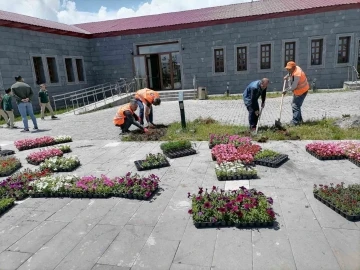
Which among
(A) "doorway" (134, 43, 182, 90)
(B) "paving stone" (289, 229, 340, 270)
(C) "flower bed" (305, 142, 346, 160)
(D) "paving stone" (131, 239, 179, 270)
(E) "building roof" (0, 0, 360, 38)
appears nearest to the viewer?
(B) "paving stone" (289, 229, 340, 270)

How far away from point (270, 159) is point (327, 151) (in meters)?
1.28

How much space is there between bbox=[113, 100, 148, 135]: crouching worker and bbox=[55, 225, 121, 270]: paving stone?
5478mm

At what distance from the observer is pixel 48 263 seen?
311 centimetres

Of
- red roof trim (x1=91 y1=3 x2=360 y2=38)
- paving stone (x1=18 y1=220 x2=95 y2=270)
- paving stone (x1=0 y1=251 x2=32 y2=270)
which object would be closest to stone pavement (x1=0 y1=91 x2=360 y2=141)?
paving stone (x1=18 y1=220 x2=95 y2=270)

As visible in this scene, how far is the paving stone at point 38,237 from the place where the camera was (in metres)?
3.43

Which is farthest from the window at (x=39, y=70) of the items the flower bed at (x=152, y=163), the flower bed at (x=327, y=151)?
the flower bed at (x=327, y=151)

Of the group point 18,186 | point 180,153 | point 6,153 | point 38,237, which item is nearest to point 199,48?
point 180,153

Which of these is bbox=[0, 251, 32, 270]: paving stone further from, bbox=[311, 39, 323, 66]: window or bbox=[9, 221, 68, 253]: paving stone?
bbox=[311, 39, 323, 66]: window

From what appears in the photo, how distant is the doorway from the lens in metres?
20.4

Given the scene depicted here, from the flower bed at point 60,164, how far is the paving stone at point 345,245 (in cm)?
514

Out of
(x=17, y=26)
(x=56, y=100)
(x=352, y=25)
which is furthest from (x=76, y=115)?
(x=352, y=25)

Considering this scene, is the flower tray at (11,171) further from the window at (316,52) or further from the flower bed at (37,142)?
the window at (316,52)

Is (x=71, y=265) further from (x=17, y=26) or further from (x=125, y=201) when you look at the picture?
(x=17, y=26)

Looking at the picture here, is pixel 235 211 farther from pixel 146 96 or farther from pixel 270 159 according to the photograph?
pixel 146 96
